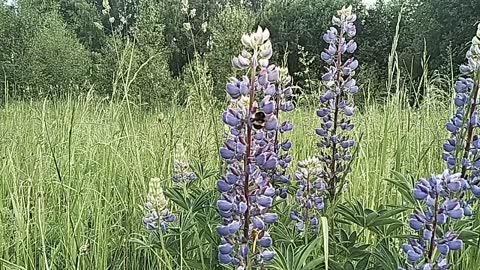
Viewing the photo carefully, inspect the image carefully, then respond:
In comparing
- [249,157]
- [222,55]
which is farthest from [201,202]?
[222,55]

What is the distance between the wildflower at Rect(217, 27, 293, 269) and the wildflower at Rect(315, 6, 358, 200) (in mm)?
711

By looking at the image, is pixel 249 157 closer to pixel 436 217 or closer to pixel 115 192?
pixel 436 217

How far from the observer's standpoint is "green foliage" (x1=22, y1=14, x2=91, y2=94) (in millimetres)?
16500

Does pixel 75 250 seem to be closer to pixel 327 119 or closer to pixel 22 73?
pixel 327 119

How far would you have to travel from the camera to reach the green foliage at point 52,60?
1650 centimetres

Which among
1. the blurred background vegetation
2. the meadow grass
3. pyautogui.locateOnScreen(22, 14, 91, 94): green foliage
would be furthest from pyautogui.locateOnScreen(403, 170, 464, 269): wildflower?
pyautogui.locateOnScreen(22, 14, 91, 94): green foliage

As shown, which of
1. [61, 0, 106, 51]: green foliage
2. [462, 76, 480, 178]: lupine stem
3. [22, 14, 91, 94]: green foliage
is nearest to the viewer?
[462, 76, 480, 178]: lupine stem

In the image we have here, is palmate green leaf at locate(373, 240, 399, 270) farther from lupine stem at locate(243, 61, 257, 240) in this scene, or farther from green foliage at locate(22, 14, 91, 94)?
green foliage at locate(22, 14, 91, 94)

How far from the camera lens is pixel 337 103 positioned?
186 centimetres

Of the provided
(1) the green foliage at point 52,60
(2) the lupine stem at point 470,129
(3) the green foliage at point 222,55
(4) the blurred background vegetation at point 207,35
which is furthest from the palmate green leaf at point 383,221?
(1) the green foliage at point 52,60

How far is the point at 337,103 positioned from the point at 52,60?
17.2m

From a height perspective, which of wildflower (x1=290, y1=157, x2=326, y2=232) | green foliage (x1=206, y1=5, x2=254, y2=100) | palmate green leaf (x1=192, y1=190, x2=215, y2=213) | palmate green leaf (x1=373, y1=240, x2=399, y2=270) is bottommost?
palmate green leaf (x1=373, y1=240, x2=399, y2=270)

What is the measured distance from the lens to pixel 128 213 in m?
2.60

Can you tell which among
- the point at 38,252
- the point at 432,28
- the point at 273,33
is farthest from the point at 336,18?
the point at 273,33
